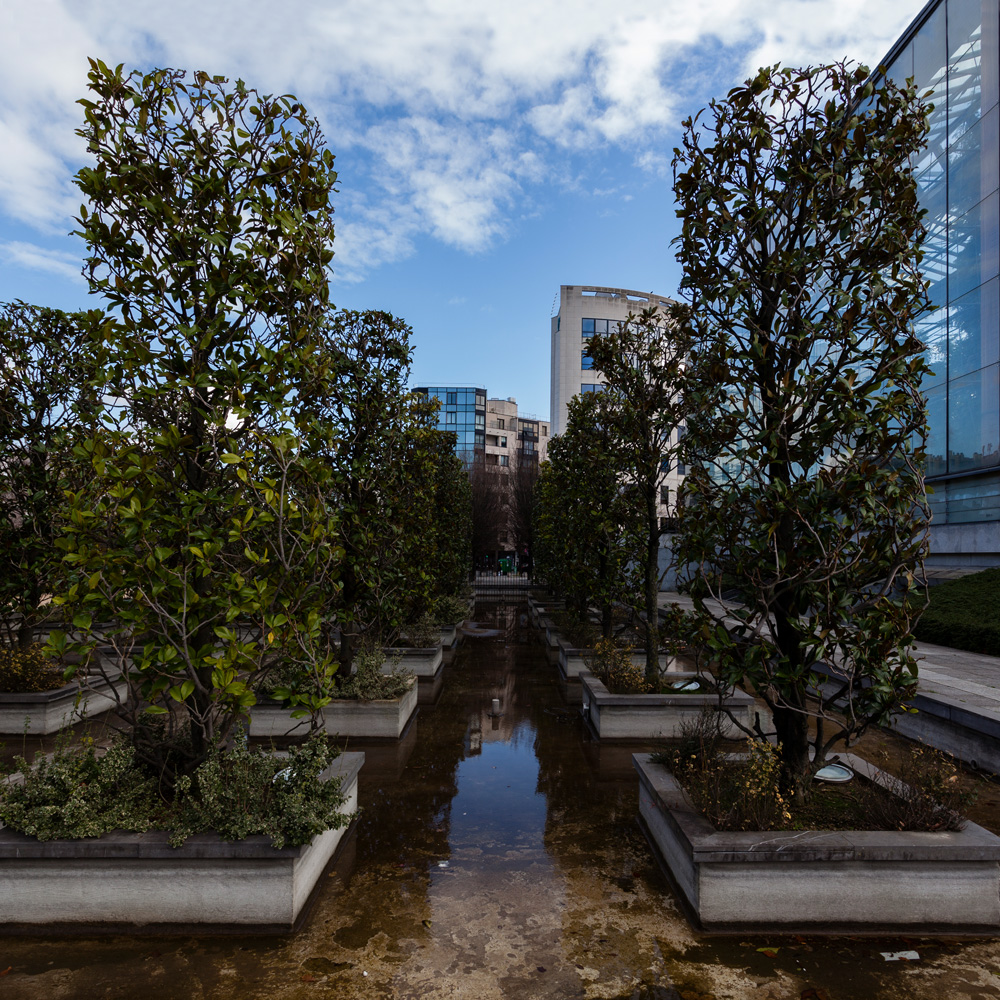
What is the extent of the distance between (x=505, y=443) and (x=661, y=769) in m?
87.7

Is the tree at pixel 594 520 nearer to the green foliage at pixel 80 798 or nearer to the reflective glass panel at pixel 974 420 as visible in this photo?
the green foliage at pixel 80 798

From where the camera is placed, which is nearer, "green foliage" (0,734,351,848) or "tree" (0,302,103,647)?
"green foliage" (0,734,351,848)

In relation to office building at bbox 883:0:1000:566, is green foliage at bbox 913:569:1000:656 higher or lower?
lower

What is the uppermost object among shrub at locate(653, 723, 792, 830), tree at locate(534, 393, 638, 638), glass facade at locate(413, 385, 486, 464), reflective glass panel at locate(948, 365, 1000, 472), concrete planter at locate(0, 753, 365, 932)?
glass facade at locate(413, 385, 486, 464)

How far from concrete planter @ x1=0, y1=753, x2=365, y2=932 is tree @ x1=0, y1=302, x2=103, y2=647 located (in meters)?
6.41

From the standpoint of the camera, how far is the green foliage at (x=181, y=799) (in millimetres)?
4703

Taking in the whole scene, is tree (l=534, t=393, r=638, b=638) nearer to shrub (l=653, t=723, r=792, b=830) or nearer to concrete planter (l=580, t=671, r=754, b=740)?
concrete planter (l=580, t=671, r=754, b=740)

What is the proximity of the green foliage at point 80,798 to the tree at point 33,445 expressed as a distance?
5.93 meters

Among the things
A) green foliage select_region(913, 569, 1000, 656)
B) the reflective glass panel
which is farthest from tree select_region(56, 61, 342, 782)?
the reflective glass panel

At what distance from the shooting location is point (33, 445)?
1088cm

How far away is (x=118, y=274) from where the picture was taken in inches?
220

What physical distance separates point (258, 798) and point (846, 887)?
4312 mm

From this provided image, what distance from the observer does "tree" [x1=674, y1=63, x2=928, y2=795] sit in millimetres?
5445

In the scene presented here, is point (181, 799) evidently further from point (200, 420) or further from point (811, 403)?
point (811, 403)
